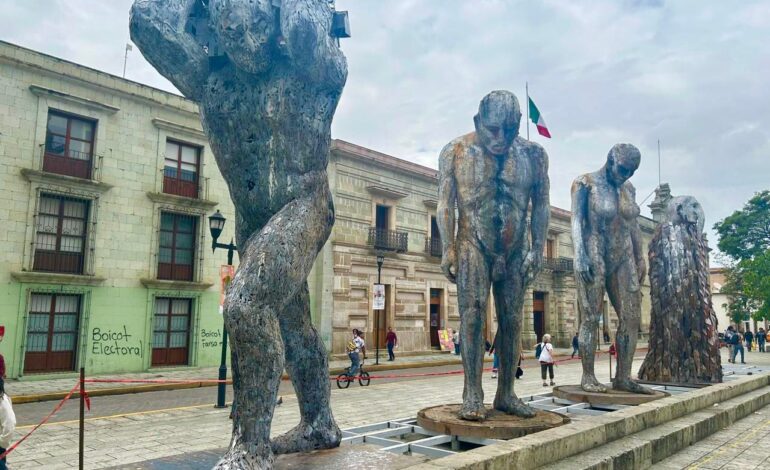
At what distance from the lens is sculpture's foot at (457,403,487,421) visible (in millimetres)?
4617

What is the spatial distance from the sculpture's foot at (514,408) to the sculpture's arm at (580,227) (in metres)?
2.82

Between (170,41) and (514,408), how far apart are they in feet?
12.2

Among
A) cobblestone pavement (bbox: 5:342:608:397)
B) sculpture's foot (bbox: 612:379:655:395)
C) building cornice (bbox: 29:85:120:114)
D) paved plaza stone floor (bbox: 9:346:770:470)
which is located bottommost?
cobblestone pavement (bbox: 5:342:608:397)

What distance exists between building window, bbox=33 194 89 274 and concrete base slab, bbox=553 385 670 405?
15336 mm

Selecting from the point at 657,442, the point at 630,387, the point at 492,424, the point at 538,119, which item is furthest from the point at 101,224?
the point at 657,442

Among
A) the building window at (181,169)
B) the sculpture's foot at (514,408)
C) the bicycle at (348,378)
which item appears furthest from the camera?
the building window at (181,169)

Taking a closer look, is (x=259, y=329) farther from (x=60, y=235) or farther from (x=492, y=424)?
(x=60, y=235)

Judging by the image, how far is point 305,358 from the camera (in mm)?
3410

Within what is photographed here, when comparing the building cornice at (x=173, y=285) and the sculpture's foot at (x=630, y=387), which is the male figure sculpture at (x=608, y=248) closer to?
the sculpture's foot at (x=630, y=387)

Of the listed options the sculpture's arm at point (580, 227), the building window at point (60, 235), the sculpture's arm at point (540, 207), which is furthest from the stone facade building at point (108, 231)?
the sculpture's arm at point (540, 207)

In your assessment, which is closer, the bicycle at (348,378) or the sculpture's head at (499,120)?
the sculpture's head at (499,120)

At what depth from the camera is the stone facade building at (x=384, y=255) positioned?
23562mm

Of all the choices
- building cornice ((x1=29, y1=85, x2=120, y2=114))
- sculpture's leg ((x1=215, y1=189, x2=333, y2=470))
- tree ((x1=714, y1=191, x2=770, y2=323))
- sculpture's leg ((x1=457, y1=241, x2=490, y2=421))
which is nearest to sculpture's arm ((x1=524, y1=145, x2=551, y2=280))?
sculpture's leg ((x1=457, y1=241, x2=490, y2=421))

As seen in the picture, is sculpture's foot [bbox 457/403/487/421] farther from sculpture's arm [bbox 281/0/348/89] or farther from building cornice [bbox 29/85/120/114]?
building cornice [bbox 29/85/120/114]
